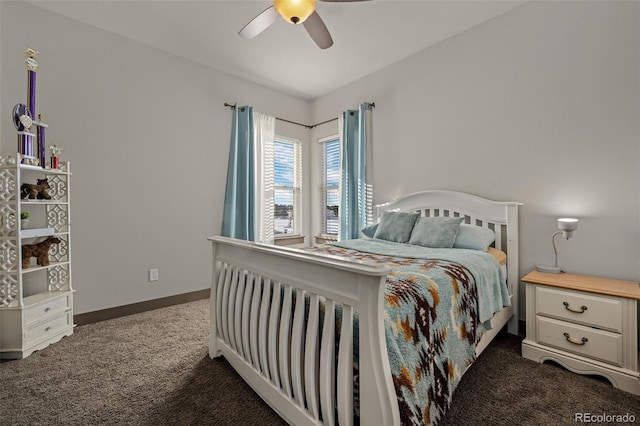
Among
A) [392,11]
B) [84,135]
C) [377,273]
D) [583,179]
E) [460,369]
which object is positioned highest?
[392,11]

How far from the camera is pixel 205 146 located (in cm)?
338

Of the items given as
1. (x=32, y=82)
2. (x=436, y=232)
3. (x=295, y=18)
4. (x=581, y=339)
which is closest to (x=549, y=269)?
(x=581, y=339)

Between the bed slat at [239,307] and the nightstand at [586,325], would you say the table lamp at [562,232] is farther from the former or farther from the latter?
the bed slat at [239,307]

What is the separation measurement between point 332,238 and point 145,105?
9.05ft

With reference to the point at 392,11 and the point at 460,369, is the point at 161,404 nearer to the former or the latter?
the point at 460,369

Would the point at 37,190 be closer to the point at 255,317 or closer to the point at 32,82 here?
the point at 32,82

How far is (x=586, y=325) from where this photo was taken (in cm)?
177

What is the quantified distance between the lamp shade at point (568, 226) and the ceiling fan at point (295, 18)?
7.10ft

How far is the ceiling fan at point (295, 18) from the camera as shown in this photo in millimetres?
1714

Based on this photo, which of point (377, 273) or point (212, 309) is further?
point (212, 309)

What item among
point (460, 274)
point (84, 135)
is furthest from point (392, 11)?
point (84, 135)

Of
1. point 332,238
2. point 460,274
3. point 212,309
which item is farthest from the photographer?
point 332,238

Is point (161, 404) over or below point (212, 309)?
below

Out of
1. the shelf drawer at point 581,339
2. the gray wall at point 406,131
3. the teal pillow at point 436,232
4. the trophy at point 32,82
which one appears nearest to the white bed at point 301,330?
the shelf drawer at point 581,339
